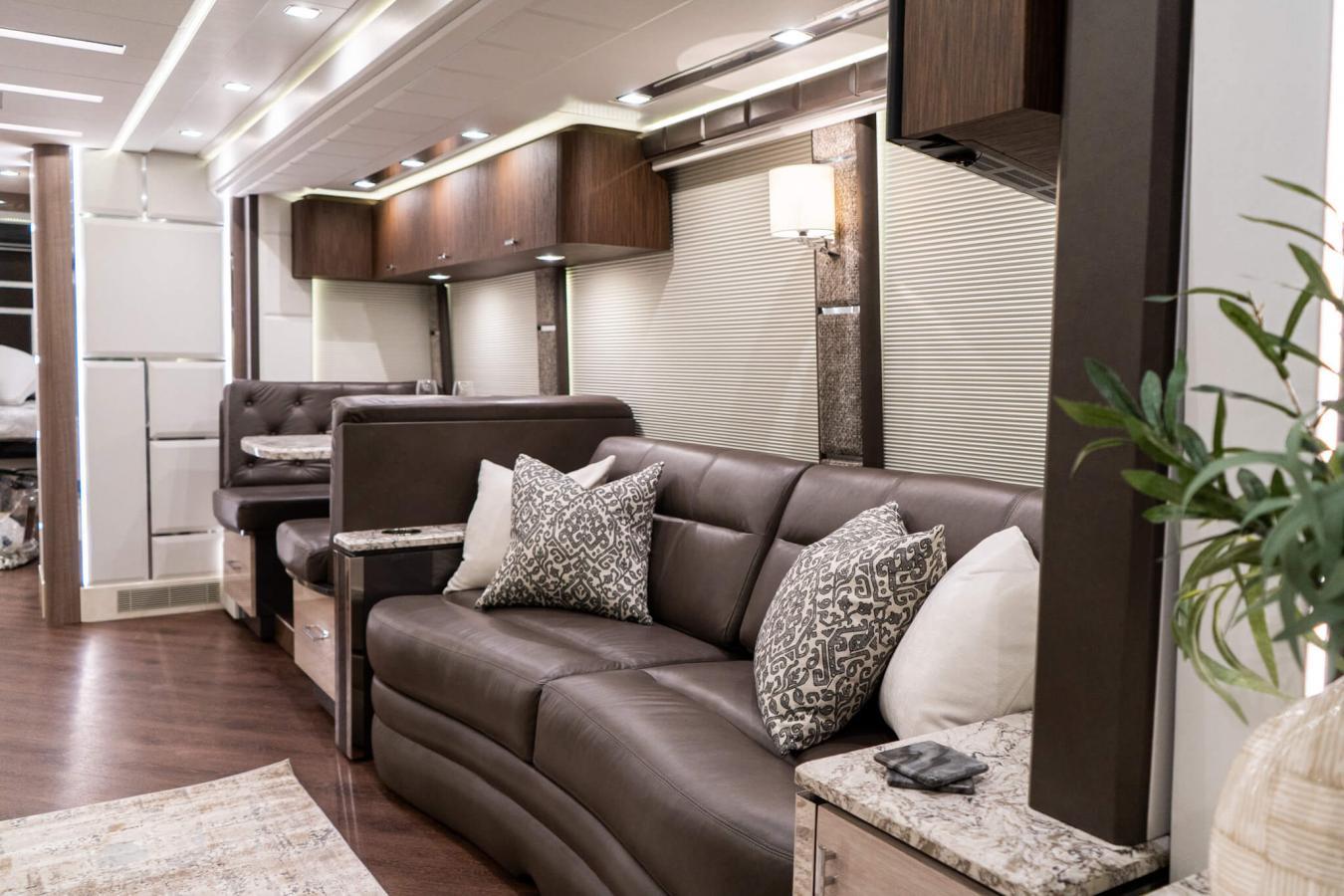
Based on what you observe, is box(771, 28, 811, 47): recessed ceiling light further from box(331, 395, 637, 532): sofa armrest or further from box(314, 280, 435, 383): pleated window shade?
box(314, 280, 435, 383): pleated window shade

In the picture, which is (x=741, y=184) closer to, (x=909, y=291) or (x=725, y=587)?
(x=909, y=291)

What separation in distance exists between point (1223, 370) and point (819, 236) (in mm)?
2112

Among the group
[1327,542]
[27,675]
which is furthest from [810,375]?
[27,675]

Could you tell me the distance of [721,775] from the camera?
6.14ft

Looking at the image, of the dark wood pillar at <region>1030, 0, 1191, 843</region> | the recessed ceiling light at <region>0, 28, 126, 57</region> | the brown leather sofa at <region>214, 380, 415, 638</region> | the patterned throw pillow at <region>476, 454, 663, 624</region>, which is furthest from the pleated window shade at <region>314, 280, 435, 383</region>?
the dark wood pillar at <region>1030, 0, 1191, 843</region>

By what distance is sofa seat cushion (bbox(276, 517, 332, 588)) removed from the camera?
3.63m

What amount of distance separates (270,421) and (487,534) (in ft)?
7.48

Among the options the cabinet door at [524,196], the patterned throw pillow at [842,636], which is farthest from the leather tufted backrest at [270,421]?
the patterned throw pillow at [842,636]

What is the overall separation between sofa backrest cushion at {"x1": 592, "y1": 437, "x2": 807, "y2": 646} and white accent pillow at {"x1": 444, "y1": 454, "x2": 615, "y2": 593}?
1.27 ft

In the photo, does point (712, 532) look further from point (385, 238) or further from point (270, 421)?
point (385, 238)

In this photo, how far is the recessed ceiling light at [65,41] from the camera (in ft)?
10.6

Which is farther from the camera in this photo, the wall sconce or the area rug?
the wall sconce

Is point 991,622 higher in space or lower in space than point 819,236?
lower

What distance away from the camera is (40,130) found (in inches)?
182
